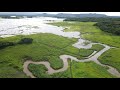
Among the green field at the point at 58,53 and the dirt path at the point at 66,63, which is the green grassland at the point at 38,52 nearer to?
the green field at the point at 58,53

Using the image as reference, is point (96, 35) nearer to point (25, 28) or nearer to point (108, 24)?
point (108, 24)

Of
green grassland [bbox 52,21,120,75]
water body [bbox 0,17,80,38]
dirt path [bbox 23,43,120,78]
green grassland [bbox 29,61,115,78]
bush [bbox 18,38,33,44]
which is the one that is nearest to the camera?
green grassland [bbox 29,61,115,78]

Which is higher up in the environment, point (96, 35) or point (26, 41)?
point (96, 35)

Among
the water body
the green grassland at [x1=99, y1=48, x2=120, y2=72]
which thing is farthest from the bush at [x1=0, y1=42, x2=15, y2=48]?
the green grassland at [x1=99, y1=48, x2=120, y2=72]

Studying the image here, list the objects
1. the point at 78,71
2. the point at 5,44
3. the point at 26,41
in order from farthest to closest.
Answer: the point at 26,41
the point at 5,44
the point at 78,71

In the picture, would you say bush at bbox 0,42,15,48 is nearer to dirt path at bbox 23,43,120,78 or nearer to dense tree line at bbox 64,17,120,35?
dirt path at bbox 23,43,120,78

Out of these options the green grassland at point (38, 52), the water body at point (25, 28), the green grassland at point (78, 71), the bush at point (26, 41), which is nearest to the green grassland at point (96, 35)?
the water body at point (25, 28)

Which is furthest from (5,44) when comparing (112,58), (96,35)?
(112,58)
